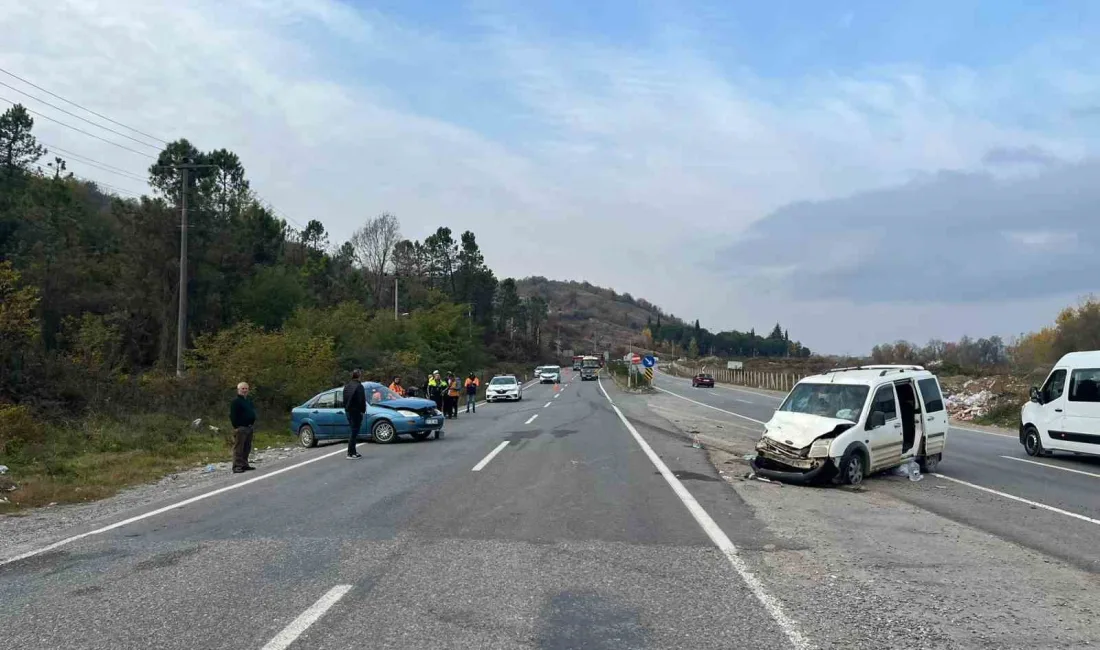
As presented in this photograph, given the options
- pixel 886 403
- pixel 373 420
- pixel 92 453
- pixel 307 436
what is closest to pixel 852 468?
pixel 886 403

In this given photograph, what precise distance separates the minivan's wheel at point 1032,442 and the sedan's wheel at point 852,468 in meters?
7.73

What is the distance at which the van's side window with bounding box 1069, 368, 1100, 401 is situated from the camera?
16.4 meters

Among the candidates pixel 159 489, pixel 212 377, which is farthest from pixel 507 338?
pixel 159 489

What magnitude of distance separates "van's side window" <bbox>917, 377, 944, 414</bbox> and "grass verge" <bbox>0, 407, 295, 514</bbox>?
1410 centimetres

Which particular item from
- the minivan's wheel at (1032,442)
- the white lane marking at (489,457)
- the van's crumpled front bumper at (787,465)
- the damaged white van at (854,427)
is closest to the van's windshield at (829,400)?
the damaged white van at (854,427)

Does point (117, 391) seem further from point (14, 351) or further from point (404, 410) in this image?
point (404, 410)

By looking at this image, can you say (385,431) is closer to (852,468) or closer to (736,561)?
(852,468)

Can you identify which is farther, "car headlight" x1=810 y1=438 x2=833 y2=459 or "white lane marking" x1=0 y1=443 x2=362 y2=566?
"car headlight" x1=810 y1=438 x2=833 y2=459

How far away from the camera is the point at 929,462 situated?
47.6 feet

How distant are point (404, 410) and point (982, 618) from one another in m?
16.4

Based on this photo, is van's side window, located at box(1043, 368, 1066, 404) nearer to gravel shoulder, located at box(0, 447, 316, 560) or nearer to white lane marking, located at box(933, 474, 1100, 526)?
white lane marking, located at box(933, 474, 1100, 526)

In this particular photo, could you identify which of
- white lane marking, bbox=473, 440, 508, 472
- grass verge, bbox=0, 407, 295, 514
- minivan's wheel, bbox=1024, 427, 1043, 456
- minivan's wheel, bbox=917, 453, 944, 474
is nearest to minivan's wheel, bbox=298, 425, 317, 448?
grass verge, bbox=0, 407, 295, 514

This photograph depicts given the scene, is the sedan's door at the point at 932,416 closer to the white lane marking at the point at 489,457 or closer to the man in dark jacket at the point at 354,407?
the white lane marking at the point at 489,457

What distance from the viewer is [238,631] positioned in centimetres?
550
